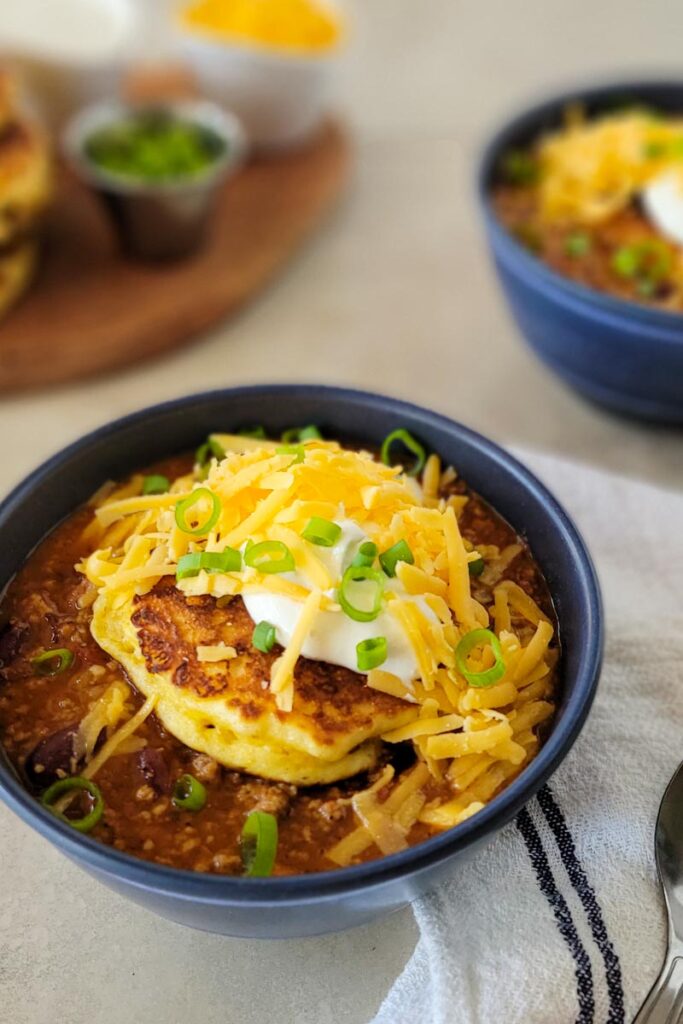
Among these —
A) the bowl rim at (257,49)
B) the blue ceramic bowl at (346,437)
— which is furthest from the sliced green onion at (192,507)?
the bowl rim at (257,49)

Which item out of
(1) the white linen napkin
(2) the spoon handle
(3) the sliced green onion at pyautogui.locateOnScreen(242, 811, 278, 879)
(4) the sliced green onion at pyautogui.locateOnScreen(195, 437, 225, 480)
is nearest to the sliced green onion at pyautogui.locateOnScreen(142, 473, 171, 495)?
(4) the sliced green onion at pyautogui.locateOnScreen(195, 437, 225, 480)

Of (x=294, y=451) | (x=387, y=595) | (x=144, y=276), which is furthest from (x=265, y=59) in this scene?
(x=387, y=595)

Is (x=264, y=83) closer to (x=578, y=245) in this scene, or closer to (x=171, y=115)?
(x=171, y=115)

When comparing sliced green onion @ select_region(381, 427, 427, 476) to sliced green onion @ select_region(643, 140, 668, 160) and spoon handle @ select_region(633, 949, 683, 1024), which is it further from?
sliced green onion @ select_region(643, 140, 668, 160)

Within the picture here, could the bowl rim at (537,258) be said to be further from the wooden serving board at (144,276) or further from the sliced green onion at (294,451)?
the sliced green onion at (294,451)

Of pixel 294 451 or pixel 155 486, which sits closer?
pixel 294 451

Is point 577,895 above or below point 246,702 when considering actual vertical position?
below

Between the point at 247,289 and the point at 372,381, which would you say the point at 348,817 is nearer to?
the point at 372,381
